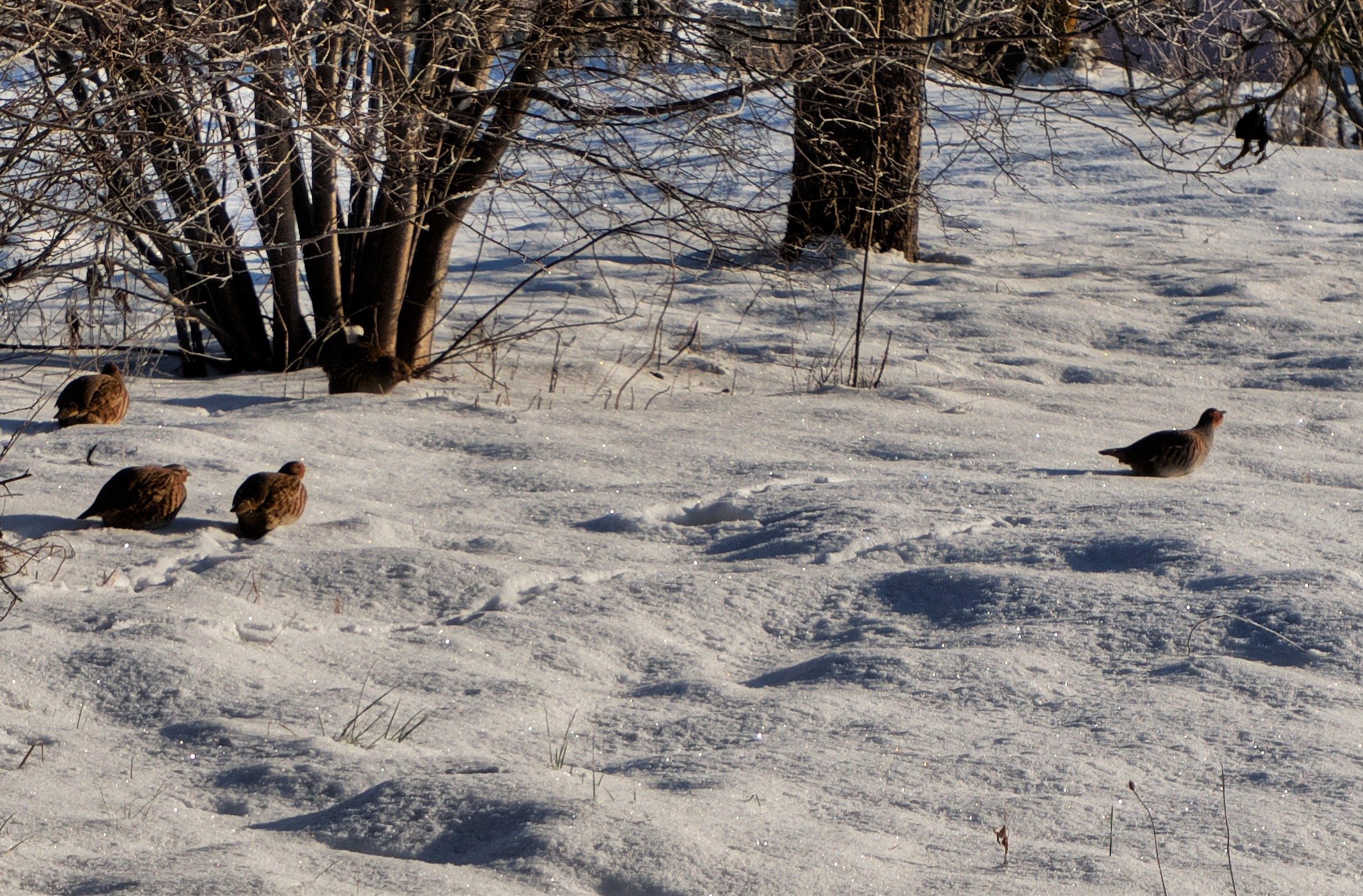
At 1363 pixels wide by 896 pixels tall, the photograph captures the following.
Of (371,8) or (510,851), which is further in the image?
(371,8)

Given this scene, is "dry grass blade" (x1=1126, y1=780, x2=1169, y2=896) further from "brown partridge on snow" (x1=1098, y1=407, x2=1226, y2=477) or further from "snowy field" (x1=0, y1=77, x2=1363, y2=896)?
"brown partridge on snow" (x1=1098, y1=407, x2=1226, y2=477)

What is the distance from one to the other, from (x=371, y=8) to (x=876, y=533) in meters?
2.17

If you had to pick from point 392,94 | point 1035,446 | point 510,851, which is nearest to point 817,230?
point 1035,446

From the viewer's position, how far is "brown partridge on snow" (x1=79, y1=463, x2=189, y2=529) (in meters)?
3.94

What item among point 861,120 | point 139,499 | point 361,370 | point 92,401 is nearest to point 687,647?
point 139,499

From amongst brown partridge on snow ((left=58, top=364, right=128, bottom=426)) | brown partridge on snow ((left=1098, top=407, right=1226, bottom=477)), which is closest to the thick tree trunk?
brown partridge on snow ((left=1098, top=407, right=1226, bottom=477))

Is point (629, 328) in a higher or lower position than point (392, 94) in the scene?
lower

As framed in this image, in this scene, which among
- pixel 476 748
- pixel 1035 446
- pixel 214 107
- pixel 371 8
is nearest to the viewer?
pixel 476 748

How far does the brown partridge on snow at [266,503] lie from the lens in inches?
157

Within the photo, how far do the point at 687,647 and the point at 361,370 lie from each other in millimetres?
3136

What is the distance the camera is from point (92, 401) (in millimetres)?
5133

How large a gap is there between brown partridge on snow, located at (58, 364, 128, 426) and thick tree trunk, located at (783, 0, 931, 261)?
277 cm

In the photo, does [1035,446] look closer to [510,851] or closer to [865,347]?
[865,347]

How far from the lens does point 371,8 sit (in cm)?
380
